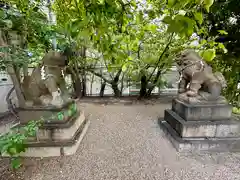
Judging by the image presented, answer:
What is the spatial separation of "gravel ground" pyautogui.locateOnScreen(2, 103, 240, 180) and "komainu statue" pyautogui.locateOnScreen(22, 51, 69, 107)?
0.72 m

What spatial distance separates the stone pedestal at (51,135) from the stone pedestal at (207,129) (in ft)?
4.54

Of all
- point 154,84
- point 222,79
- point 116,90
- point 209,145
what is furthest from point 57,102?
point 154,84

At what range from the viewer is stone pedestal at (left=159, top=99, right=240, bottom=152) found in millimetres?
1781

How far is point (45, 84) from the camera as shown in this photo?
187 centimetres

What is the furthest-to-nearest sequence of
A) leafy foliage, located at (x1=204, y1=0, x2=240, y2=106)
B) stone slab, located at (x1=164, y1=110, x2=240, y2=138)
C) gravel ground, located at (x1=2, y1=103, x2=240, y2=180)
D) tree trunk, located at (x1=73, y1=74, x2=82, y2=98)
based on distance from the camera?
tree trunk, located at (x1=73, y1=74, x2=82, y2=98), leafy foliage, located at (x1=204, y1=0, x2=240, y2=106), stone slab, located at (x1=164, y1=110, x2=240, y2=138), gravel ground, located at (x1=2, y1=103, x2=240, y2=180)

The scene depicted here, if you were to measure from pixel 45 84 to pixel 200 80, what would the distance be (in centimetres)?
210

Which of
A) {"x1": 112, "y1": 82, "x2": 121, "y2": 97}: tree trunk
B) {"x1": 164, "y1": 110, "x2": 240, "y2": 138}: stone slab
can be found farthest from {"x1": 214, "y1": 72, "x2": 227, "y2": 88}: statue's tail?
{"x1": 112, "y1": 82, "x2": 121, "y2": 97}: tree trunk

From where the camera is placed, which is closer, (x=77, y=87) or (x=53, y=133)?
(x=53, y=133)

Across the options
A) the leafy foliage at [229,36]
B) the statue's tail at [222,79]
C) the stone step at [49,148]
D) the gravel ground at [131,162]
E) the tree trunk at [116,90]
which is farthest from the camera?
the tree trunk at [116,90]

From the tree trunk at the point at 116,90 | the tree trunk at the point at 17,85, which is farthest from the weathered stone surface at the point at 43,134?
the tree trunk at the point at 116,90

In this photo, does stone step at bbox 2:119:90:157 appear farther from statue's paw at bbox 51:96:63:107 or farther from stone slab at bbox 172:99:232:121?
stone slab at bbox 172:99:232:121

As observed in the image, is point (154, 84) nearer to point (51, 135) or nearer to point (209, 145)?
point (209, 145)

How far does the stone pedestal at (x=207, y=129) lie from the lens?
1.78 m

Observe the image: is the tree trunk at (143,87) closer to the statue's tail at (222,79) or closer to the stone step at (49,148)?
the statue's tail at (222,79)
